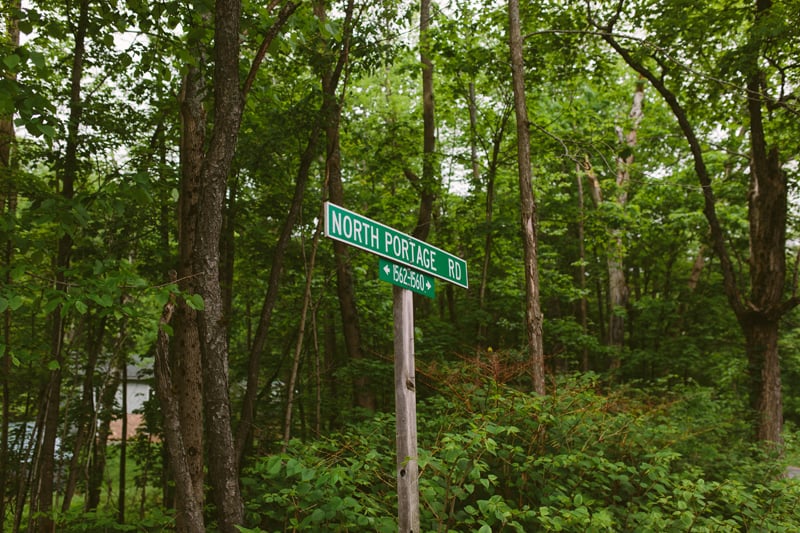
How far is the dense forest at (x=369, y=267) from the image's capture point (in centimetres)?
452

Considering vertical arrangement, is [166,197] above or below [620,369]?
above

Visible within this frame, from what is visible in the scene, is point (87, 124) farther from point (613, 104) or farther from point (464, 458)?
point (613, 104)

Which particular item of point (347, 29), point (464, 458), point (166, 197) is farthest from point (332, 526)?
point (347, 29)

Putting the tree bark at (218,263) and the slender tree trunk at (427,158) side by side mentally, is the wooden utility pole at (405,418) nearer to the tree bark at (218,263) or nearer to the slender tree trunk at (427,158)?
the tree bark at (218,263)

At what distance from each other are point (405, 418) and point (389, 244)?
3.47 ft

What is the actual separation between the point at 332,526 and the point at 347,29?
6203 mm

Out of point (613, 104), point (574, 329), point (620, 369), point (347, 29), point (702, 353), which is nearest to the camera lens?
point (347, 29)

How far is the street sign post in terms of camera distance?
3.31m

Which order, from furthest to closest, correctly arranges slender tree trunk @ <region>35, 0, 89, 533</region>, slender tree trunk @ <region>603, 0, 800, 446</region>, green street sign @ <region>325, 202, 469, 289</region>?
slender tree trunk @ <region>603, 0, 800, 446</region> < slender tree trunk @ <region>35, 0, 89, 533</region> < green street sign @ <region>325, 202, 469, 289</region>

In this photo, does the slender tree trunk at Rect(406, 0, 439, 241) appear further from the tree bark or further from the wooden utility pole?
the wooden utility pole

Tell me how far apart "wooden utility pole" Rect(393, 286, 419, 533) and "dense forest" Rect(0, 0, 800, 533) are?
0.61 feet

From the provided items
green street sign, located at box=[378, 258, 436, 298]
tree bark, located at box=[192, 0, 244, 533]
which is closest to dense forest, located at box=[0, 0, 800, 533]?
tree bark, located at box=[192, 0, 244, 533]

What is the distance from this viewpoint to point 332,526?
4059 millimetres

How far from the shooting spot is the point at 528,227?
25.5ft
